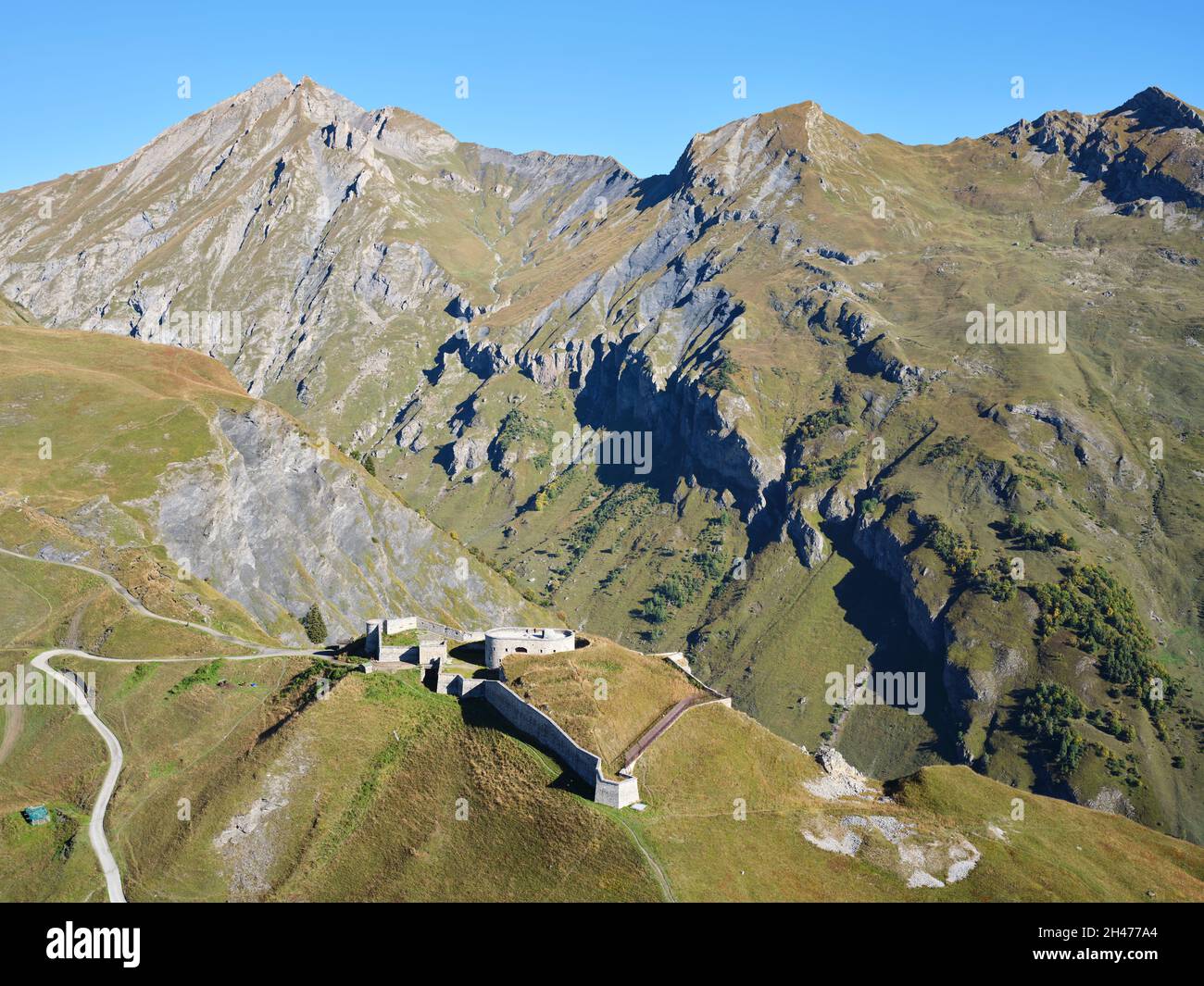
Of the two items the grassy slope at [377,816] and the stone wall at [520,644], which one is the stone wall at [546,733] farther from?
the stone wall at [520,644]

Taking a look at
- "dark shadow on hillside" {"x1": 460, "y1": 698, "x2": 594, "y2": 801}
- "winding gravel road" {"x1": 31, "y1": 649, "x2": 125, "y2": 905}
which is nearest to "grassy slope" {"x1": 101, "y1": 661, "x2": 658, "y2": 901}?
"dark shadow on hillside" {"x1": 460, "y1": 698, "x2": 594, "y2": 801}

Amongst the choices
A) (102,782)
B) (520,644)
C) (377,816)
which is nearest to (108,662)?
(102,782)

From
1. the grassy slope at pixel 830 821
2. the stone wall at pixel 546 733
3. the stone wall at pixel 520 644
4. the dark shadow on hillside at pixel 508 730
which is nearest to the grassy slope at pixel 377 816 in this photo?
the dark shadow on hillside at pixel 508 730

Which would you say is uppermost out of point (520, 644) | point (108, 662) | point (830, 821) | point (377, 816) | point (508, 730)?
point (520, 644)

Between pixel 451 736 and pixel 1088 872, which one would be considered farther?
pixel 451 736

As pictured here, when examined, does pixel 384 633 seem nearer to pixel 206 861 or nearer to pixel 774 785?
pixel 206 861

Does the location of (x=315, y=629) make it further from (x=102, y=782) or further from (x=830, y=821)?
(x=830, y=821)

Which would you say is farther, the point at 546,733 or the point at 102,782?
the point at 102,782
